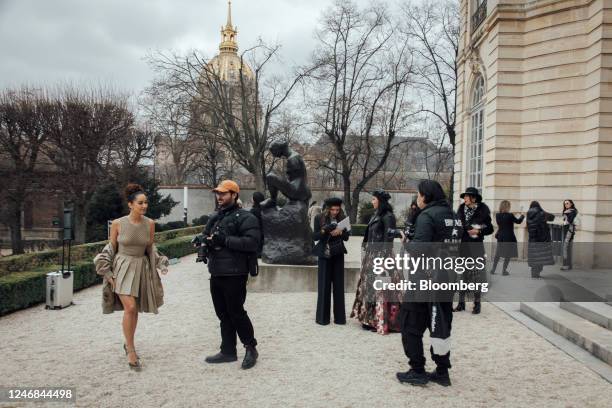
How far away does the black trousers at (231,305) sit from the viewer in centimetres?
469

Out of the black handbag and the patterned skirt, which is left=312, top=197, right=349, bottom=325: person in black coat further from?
the patterned skirt

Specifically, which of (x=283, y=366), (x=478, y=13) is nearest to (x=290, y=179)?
(x=283, y=366)

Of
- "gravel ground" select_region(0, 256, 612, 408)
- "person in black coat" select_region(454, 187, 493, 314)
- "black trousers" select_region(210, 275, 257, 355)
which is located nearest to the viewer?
"gravel ground" select_region(0, 256, 612, 408)

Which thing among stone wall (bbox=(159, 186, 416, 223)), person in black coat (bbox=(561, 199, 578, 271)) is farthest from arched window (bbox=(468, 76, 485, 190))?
stone wall (bbox=(159, 186, 416, 223))

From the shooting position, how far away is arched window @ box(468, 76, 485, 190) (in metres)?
16.2

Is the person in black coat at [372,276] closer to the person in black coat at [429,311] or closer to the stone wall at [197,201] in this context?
the person in black coat at [429,311]

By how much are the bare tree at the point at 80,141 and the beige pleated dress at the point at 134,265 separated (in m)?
18.1

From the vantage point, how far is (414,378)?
4.42m

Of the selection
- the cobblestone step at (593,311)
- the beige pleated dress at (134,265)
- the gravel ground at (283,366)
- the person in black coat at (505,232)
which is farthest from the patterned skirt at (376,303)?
the person in black coat at (505,232)

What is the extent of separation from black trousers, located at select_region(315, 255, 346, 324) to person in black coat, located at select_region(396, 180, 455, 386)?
2180 mm

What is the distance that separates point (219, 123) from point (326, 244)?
24107 millimetres

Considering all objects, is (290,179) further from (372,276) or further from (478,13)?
(478,13)

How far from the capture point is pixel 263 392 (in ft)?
13.9

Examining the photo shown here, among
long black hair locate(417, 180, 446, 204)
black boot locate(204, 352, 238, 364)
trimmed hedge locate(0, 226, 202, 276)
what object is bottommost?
black boot locate(204, 352, 238, 364)
